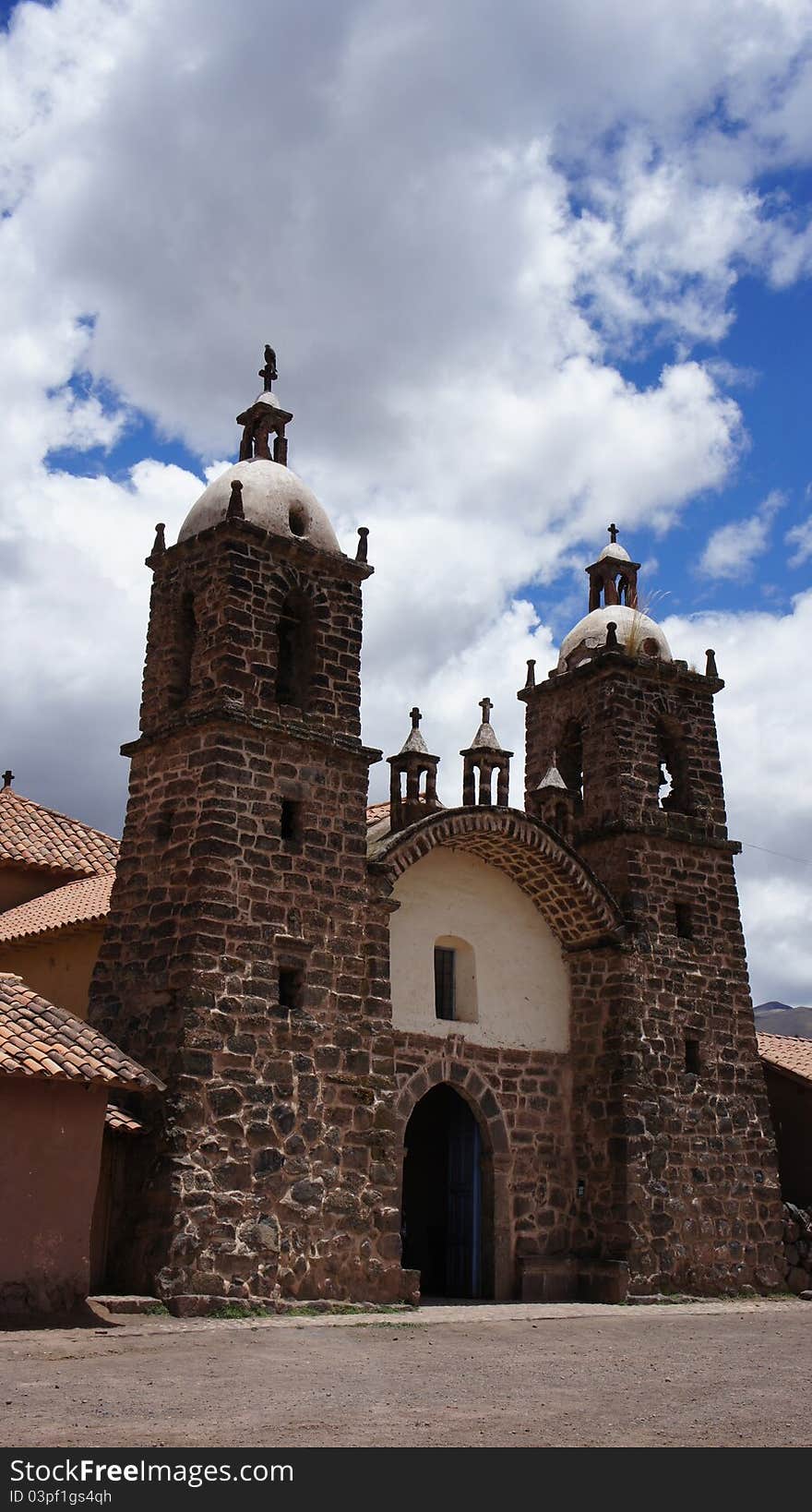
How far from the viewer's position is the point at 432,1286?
1959 centimetres

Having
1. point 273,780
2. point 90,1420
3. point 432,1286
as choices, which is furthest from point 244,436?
point 90,1420

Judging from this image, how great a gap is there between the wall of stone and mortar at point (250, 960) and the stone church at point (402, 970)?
3cm

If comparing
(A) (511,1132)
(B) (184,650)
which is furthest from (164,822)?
(A) (511,1132)

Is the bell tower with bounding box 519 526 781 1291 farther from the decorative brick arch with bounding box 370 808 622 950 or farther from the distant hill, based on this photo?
the distant hill

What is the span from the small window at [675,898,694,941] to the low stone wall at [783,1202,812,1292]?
4.19 meters

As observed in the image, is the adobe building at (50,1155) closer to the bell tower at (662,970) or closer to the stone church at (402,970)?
the stone church at (402,970)

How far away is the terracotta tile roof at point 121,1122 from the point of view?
47.1 feet

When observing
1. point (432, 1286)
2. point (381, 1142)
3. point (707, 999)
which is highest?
point (707, 999)

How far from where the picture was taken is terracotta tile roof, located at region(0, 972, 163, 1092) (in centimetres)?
1319

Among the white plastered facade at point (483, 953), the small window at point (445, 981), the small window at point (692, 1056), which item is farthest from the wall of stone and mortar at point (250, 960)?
the small window at point (692, 1056)

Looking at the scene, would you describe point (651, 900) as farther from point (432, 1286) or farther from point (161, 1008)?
point (161, 1008)

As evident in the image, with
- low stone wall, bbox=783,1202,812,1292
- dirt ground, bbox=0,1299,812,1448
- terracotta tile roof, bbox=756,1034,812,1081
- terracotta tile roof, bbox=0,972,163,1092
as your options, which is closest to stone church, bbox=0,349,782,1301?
low stone wall, bbox=783,1202,812,1292
